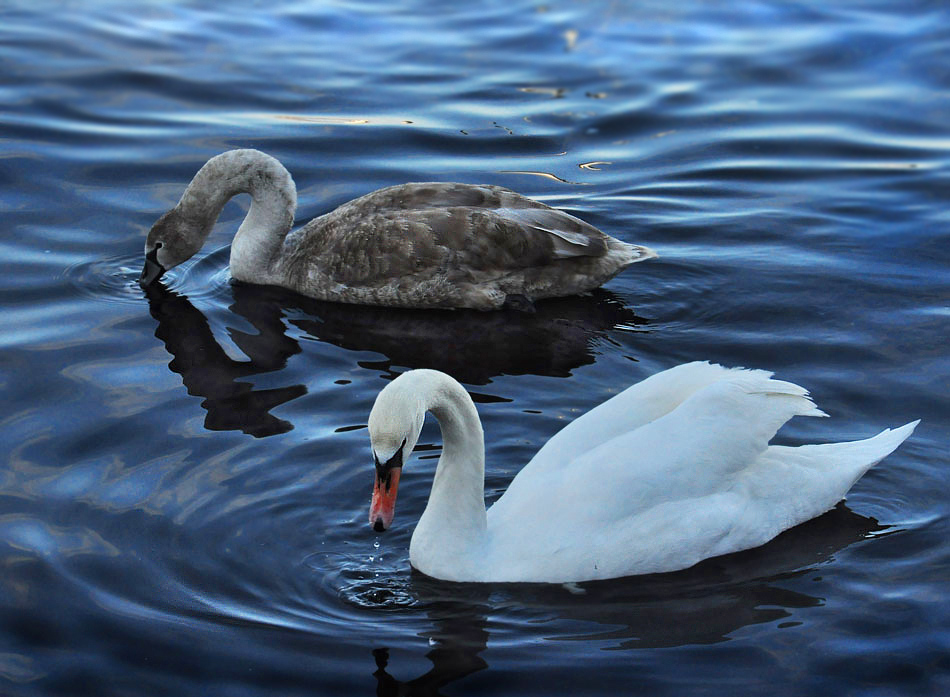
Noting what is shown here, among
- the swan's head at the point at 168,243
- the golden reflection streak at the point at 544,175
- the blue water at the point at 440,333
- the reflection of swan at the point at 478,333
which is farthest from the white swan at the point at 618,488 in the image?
the golden reflection streak at the point at 544,175

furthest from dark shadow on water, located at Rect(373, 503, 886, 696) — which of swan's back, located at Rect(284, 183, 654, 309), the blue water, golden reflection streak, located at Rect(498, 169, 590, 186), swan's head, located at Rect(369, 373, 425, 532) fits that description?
golden reflection streak, located at Rect(498, 169, 590, 186)

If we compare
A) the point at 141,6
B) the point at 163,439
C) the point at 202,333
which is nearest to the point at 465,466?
the point at 163,439

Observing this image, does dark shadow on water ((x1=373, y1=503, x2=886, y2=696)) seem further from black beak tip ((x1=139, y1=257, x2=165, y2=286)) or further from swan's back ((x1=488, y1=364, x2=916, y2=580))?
black beak tip ((x1=139, y1=257, x2=165, y2=286))

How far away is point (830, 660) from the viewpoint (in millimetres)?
6266

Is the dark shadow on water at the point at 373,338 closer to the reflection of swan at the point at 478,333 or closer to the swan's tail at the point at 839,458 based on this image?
the reflection of swan at the point at 478,333

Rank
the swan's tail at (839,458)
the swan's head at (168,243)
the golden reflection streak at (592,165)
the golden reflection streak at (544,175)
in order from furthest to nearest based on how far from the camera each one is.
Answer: the golden reflection streak at (592,165), the golden reflection streak at (544,175), the swan's head at (168,243), the swan's tail at (839,458)

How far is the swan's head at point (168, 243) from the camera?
10508mm

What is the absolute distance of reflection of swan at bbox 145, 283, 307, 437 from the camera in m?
8.60

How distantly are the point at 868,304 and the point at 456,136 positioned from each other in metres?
4.80

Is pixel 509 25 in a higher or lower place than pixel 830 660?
higher

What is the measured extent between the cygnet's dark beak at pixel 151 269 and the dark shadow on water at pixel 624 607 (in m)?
4.54

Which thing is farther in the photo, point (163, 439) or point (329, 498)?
point (163, 439)

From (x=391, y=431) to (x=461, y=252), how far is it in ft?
13.1

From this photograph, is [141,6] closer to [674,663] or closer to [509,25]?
[509,25]
